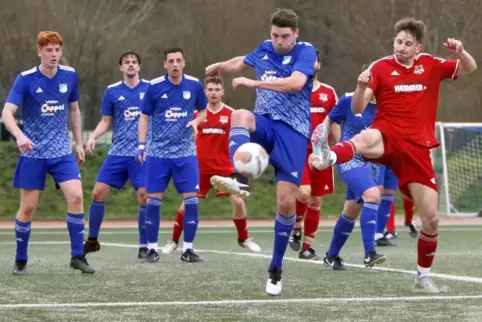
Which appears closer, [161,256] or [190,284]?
[190,284]

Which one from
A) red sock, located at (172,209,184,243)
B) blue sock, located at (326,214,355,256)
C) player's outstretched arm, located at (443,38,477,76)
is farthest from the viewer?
red sock, located at (172,209,184,243)

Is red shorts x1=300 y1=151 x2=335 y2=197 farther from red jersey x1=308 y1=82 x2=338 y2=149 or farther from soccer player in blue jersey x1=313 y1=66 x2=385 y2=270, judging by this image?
soccer player in blue jersey x1=313 y1=66 x2=385 y2=270

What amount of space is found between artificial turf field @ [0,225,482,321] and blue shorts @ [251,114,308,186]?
2.99 feet

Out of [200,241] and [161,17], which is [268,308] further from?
[161,17]

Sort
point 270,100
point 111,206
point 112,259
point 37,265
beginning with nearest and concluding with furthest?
point 270,100 < point 37,265 < point 112,259 < point 111,206

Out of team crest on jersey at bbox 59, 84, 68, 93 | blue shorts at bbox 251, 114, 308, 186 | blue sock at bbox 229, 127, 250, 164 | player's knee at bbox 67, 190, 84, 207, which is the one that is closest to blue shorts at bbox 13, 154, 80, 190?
player's knee at bbox 67, 190, 84, 207

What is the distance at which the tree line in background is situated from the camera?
2952 cm

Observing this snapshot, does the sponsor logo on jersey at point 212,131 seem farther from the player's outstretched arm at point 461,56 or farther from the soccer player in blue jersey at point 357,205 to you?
the player's outstretched arm at point 461,56

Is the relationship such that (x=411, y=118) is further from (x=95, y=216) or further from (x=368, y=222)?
(x=95, y=216)

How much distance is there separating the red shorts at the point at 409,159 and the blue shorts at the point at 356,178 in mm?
2350

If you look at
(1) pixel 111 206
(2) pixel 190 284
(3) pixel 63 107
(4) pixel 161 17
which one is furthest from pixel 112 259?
(4) pixel 161 17

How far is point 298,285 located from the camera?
9164 millimetres

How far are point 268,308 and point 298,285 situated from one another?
1607 mm

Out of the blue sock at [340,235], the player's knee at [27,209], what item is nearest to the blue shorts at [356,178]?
the blue sock at [340,235]
